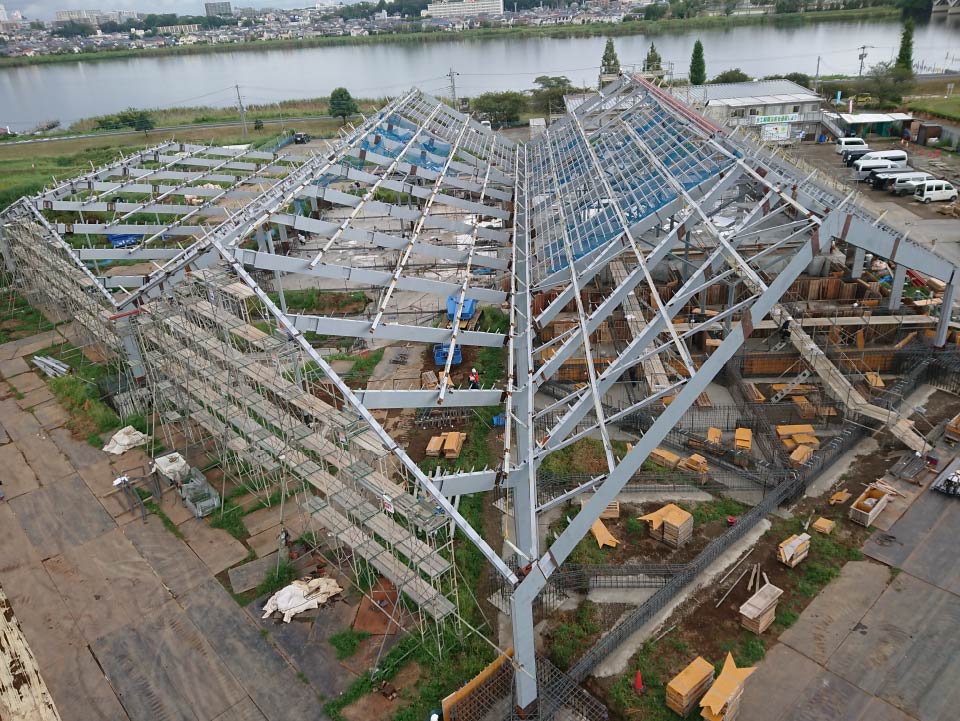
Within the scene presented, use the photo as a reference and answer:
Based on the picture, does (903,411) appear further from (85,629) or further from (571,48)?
(571,48)

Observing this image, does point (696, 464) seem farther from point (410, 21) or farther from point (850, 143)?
point (410, 21)

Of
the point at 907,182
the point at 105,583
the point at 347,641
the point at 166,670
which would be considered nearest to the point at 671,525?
the point at 347,641

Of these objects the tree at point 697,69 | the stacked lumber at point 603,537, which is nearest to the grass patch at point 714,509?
the stacked lumber at point 603,537

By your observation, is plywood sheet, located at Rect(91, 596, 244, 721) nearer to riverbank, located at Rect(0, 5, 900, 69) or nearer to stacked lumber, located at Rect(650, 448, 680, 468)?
stacked lumber, located at Rect(650, 448, 680, 468)

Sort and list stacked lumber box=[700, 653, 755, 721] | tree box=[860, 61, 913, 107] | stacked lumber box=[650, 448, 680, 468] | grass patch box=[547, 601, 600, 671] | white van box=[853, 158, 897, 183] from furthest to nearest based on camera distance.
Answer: tree box=[860, 61, 913, 107] < white van box=[853, 158, 897, 183] < stacked lumber box=[650, 448, 680, 468] < grass patch box=[547, 601, 600, 671] < stacked lumber box=[700, 653, 755, 721]

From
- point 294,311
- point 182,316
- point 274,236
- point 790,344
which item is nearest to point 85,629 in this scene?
point 182,316

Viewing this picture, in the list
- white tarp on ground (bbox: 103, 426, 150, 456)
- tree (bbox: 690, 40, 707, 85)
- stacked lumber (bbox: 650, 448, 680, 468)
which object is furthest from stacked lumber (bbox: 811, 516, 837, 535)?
tree (bbox: 690, 40, 707, 85)
